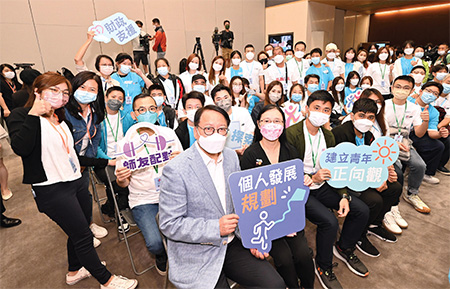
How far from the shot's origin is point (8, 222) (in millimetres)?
3141

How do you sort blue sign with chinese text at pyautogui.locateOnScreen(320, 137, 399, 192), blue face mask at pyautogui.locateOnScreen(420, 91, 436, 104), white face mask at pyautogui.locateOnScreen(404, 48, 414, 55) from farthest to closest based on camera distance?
white face mask at pyautogui.locateOnScreen(404, 48, 414, 55) < blue face mask at pyautogui.locateOnScreen(420, 91, 436, 104) < blue sign with chinese text at pyautogui.locateOnScreen(320, 137, 399, 192)

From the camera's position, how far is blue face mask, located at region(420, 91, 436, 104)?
3244mm

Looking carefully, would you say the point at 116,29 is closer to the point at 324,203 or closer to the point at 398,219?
the point at 324,203

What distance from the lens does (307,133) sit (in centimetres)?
237

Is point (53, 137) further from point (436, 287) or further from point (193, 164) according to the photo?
point (436, 287)

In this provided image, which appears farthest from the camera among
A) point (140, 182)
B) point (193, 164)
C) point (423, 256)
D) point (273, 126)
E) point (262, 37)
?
point (262, 37)

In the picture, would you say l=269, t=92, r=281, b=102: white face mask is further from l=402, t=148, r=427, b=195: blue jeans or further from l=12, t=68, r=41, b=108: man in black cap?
l=12, t=68, r=41, b=108: man in black cap

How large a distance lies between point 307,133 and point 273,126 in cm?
56

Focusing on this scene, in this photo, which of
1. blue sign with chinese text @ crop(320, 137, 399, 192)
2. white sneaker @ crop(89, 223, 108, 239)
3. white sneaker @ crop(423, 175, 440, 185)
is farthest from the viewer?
white sneaker @ crop(423, 175, 440, 185)

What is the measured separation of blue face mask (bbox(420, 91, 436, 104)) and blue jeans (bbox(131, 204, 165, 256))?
372cm

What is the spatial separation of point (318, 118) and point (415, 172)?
202 centimetres

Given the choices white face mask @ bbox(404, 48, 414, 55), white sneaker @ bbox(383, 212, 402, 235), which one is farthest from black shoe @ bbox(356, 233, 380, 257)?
white face mask @ bbox(404, 48, 414, 55)

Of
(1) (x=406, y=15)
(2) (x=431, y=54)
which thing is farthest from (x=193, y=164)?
(1) (x=406, y=15)

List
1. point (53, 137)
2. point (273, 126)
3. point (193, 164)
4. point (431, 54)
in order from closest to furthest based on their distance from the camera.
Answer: point (193, 164) < point (53, 137) < point (273, 126) < point (431, 54)
